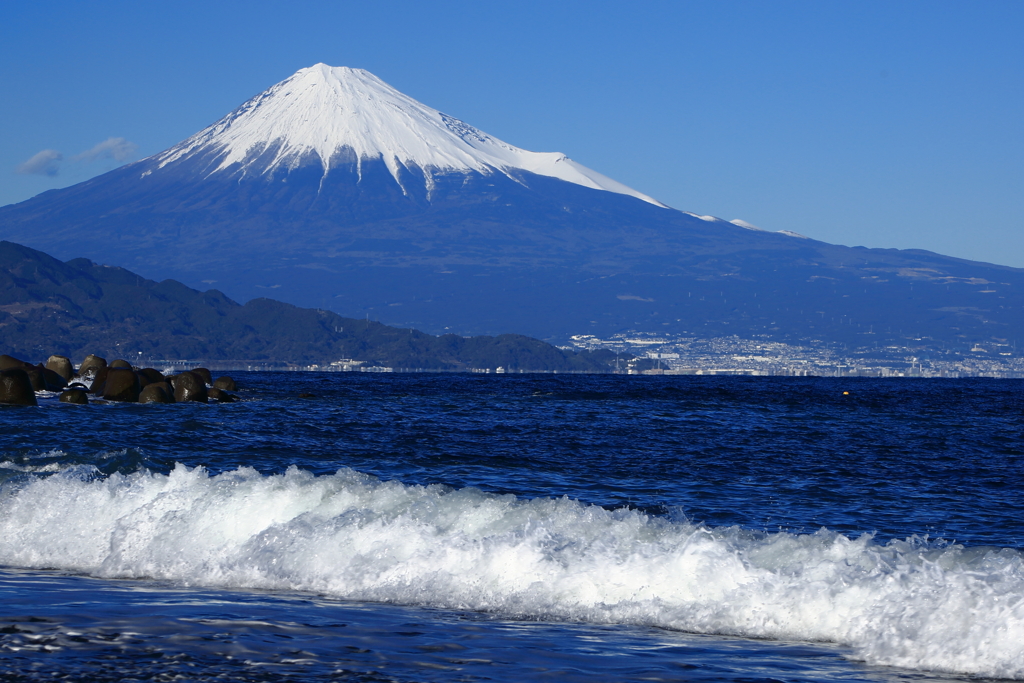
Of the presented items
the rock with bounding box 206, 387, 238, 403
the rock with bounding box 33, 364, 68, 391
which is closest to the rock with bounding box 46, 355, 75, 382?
the rock with bounding box 33, 364, 68, 391

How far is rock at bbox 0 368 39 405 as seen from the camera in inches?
1937

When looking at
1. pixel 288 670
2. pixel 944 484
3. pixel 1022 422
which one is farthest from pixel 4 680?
pixel 1022 422

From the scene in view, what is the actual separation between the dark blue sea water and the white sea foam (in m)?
0.04

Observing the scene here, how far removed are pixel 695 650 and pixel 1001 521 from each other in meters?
10.7

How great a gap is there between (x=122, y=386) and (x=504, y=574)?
47520 mm

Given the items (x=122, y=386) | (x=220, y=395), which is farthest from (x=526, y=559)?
(x=220, y=395)

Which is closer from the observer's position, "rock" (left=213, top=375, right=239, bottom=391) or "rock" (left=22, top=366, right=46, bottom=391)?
"rock" (left=22, top=366, right=46, bottom=391)

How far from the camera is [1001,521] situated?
65.3 feet

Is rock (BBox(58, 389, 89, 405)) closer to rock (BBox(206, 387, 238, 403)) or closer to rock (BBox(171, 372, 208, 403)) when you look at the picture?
rock (BBox(171, 372, 208, 403))

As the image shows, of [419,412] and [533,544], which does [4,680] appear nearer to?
[533,544]

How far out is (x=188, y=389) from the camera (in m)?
62.0

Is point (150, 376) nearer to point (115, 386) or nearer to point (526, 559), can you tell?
point (115, 386)

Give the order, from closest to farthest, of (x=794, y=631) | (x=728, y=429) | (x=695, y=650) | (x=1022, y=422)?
(x=695, y=650) → (x=794, y=631) → (x=728, y=429) → (x=1022, y=422)

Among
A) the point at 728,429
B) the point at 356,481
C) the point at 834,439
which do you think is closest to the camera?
the point at 356,481
